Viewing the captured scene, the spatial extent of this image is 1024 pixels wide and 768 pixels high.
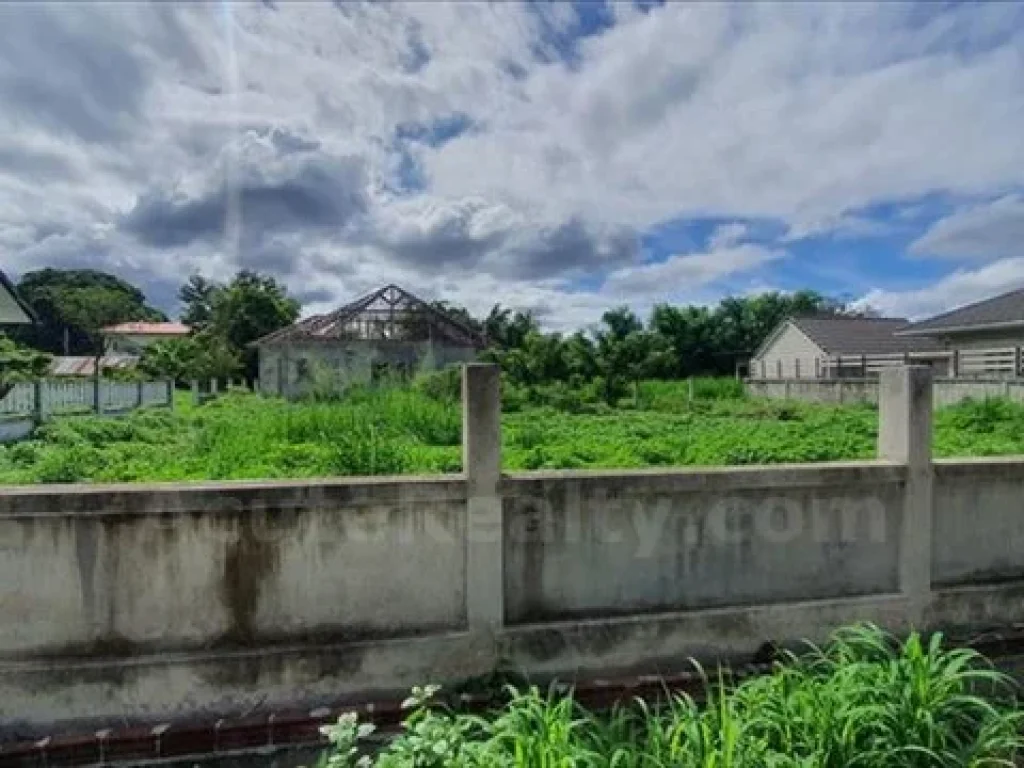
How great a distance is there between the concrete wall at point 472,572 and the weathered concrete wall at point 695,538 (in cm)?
1

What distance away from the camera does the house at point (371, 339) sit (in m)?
25.2

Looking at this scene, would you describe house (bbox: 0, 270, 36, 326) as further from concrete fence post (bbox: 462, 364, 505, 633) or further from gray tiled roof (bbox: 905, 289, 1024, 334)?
gray tiled roof (bbox: 905, 289, 1024, 334)

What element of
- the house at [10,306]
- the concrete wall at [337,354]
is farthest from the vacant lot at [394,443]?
the concrete wall at [337,354]

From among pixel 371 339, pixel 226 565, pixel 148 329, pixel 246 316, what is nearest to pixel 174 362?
pixel 246 316

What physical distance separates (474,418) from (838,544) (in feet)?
6.90

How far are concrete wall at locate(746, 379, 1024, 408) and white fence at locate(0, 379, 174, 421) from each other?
1467 cm

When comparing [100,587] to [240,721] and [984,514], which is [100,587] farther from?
[984,514]

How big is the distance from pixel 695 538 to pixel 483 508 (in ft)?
3.70

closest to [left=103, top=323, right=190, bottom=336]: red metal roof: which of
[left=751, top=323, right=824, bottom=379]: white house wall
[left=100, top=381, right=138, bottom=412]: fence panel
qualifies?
[left=100, top=381, right=138, bottom=412]: fence panel

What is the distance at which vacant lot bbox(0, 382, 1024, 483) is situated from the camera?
5.56 metres

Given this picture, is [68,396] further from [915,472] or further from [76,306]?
[76,306]

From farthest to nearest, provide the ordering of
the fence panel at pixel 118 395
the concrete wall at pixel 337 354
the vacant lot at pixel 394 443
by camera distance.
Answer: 1. the concrete wall at pixel 337 354
2. the fence panel at pixel 118 395
3. the vacant lot at pixel 394 443

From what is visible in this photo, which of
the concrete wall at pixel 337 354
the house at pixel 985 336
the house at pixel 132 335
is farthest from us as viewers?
the house at pixel 132 335

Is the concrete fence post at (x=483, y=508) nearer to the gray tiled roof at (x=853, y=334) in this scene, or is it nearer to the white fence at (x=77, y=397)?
the white fence at (x=77, y=397)
